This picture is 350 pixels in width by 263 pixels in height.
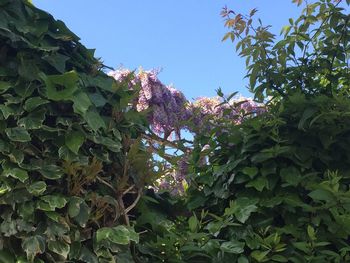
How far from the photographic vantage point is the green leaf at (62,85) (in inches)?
65.8

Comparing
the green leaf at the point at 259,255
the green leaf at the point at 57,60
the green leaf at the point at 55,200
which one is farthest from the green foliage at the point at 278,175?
the green leaf at the point at 57,60

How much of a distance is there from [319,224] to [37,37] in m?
1.30

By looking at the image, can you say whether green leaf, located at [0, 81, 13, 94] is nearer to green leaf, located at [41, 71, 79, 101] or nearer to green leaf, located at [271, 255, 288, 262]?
green leaf, located at [41, 71, 79, 101]

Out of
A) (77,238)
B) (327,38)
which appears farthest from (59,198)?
(327,38)

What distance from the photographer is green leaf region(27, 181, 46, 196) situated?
1574mm

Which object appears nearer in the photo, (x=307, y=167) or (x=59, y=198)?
(x=59, y=198)

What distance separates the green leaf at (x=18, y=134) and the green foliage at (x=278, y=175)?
1.95 feet

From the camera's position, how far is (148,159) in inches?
74.9

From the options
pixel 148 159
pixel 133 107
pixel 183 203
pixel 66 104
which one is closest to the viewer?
pixel 66 104

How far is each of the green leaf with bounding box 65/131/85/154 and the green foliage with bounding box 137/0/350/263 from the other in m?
0.45

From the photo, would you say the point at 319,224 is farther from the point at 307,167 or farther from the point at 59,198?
the point at 59,198

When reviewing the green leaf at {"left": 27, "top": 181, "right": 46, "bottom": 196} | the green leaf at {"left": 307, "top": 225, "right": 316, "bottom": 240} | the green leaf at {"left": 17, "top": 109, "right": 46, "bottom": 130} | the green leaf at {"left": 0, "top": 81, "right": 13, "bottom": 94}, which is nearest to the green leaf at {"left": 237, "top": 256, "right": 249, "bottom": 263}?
the green leaf at {"left": 307, "top": 225, "right": 316, "bottom": 240}

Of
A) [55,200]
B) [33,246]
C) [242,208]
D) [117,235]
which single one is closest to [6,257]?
[33,246]

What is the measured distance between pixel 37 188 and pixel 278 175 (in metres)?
1.01
